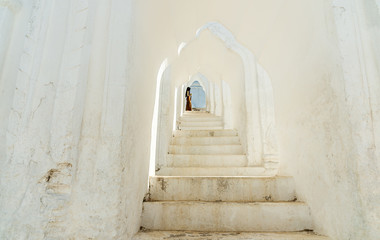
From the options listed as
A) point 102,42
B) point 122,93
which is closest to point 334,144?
point 122,93

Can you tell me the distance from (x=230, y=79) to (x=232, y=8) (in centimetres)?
208

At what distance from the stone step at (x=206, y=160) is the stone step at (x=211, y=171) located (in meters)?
0.17

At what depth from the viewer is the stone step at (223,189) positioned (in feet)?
5.44

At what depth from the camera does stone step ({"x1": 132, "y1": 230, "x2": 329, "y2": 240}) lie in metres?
1.23

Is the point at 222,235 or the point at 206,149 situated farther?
the point at 206,149

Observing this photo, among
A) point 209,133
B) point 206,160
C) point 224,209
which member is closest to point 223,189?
point 224,209

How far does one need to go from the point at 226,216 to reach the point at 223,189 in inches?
10.3

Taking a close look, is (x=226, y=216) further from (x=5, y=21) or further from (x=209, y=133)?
(x=209, y=133)

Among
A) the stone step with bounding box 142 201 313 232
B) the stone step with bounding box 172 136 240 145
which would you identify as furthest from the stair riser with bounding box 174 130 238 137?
the stone step with bounding box 142 201 313 232

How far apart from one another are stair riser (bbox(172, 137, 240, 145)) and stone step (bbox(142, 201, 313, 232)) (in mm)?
1944

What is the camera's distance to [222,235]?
1.29 meters

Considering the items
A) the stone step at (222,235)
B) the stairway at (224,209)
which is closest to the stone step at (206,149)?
the stairway at (224,209)

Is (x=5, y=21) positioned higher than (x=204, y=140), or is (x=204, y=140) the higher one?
(x=5, y=21)

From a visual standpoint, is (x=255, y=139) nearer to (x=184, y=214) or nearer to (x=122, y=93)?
(x=184, y=214)
